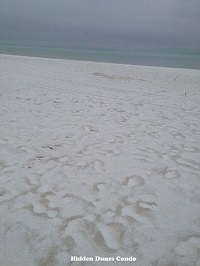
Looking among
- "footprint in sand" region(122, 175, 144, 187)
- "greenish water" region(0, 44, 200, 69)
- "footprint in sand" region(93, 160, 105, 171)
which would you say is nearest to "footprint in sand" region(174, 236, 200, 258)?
"footprint in sand" region(122, 175, 144, 187)

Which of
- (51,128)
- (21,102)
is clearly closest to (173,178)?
(51,128)

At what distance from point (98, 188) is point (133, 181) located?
54 cm

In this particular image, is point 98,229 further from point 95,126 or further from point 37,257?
point 95,126

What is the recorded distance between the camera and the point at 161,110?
7297mm

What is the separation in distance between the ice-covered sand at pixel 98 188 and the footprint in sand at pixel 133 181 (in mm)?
15

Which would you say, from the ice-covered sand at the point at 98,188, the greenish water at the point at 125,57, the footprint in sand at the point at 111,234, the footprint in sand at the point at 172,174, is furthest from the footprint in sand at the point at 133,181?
the greenish water at the point at 125,57

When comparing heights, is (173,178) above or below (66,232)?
above

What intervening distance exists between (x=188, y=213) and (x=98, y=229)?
1.12m

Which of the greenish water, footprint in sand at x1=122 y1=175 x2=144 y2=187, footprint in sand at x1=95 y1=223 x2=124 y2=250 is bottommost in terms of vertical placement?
footprint in sand at x1=95 y1=223 x2=124 y2=250

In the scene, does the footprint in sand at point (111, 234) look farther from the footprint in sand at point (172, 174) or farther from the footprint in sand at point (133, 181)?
the footprint in sand at point (172, 174)

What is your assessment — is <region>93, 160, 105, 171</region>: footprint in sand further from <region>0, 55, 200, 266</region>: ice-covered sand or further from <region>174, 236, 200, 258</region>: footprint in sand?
<region>174, 236, 200, 258</region>: footprint in sand

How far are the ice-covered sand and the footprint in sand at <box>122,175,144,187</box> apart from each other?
1 cm

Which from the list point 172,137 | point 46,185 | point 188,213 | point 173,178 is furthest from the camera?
point 172,137

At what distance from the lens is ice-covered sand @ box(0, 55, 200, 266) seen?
2.31 meters
